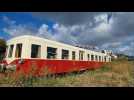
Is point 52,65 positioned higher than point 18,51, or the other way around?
point 18,51

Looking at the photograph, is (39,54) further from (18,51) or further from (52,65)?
(18,51)

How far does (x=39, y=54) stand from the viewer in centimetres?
807

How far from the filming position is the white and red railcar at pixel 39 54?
25.3 ft

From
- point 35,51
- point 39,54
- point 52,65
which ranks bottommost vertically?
point 52,65

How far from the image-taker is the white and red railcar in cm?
773

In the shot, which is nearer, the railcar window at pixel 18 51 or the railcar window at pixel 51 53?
the railcar window at pixel 18 51

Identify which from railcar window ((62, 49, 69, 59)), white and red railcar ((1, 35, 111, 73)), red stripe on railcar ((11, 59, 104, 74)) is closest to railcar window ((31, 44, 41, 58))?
white and red railcar ((1, 35, 111, 73))

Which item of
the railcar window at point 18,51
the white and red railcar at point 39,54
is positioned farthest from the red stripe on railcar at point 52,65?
the railcar window at point 18,51

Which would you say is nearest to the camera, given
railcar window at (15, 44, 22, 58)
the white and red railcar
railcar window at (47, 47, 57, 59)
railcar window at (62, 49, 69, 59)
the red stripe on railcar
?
the red stripe on railcar

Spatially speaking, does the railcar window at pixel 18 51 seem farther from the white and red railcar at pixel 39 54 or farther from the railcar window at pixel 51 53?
the railcar window at pixel 51 53

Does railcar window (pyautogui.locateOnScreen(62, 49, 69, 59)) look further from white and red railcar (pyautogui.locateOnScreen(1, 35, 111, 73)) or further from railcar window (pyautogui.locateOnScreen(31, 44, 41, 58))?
railcar window (pyautogui.locateOnScreen(31, 44, 41, 58))

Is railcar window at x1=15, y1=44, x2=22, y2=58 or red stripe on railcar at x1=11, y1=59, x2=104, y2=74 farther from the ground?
railcar window at x1=15, y1=44, x2=22, y2=58

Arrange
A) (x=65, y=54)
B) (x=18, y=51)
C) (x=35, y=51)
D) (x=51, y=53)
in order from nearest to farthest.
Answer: (x=35, y=51) < (x=18, y=51) < (x=51, y=53) < (x=65, y=54)

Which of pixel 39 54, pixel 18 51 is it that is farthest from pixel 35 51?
pixel 18 51
